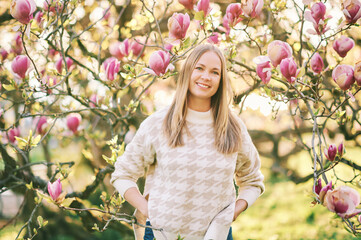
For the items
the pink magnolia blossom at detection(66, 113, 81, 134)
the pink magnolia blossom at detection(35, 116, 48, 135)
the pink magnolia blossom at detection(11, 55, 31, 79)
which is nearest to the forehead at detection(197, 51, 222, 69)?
the pink magnolia blossom at detection(11, 55, 31, 79)

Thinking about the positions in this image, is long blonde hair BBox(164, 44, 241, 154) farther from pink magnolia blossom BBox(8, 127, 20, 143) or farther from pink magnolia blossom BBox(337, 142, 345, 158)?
pink magnolia blossom BBox(8, 127, 20, 143)

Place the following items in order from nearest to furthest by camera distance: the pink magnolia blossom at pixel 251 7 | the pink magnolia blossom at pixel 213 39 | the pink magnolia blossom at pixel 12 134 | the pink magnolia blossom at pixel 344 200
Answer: the pink magnolia blossom at pixel 344 200 < the pink magnolia blossom at pixel 251 7 < the pink magnolia blossom at pixel 213 39 < the pink magnolia blossom at pixel 12 134

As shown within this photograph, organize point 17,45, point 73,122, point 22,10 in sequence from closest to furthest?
1. point 22,10
2. point 17,45
3. point 73,122

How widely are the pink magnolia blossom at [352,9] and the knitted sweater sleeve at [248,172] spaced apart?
0.53 m

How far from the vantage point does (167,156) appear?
1406mm

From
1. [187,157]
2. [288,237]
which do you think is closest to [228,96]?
[187,157]

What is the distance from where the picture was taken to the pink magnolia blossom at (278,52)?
53.4 inches

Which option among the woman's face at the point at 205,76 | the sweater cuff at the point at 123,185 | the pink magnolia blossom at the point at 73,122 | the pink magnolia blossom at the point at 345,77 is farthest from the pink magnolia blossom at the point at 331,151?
the pink magnolia blossom at the point at 73,122

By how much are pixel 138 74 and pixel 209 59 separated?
0.39 meters

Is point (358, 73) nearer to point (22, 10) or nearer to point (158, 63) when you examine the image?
point (158, 63)

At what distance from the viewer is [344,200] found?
3.81ft

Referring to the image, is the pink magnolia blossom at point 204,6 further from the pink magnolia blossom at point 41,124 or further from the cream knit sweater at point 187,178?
the pink magnolia blossom at point 41,124

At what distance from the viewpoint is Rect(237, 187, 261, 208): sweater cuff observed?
59.8 inches

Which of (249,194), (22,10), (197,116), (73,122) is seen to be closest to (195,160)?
(197,116)
